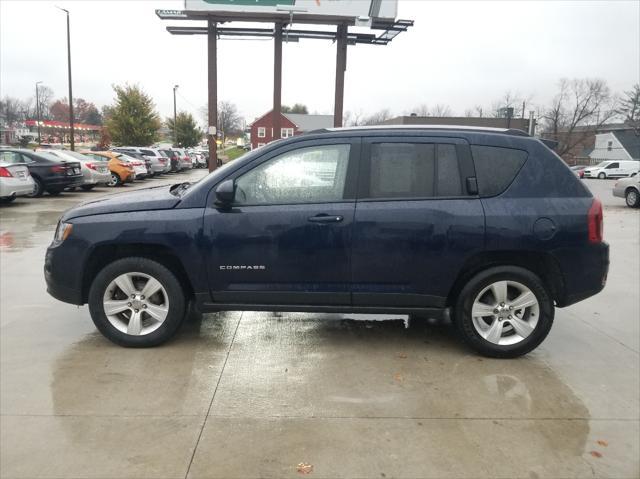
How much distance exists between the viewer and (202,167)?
47.3 metres

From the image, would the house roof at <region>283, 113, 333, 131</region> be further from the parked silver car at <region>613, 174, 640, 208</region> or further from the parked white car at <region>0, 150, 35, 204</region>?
the parked white car at <region>0, 150, 35, 204</region>

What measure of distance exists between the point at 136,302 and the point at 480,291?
2.79m

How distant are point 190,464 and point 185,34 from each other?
2761cm

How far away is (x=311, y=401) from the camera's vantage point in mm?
3426

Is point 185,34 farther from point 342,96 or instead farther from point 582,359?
point 582,359

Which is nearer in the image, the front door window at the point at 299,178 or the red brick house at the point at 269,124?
the front door window at the point at 299,178

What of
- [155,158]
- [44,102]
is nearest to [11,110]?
[44,102]

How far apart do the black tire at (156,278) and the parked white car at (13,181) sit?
11193mm

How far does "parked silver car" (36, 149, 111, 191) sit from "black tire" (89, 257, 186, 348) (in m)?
14.6

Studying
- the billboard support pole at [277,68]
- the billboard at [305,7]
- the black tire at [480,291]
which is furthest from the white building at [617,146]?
the black tire at [480,291]

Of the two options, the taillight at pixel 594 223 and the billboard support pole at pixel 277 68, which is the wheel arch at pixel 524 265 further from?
the billboard support pole at pixel 277 68

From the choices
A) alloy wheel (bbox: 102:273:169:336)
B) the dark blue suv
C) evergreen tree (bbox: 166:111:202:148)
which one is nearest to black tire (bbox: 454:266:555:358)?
the dark blue suv

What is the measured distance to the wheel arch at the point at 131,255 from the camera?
13.9 ft

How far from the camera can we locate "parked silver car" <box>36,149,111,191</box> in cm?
1795
